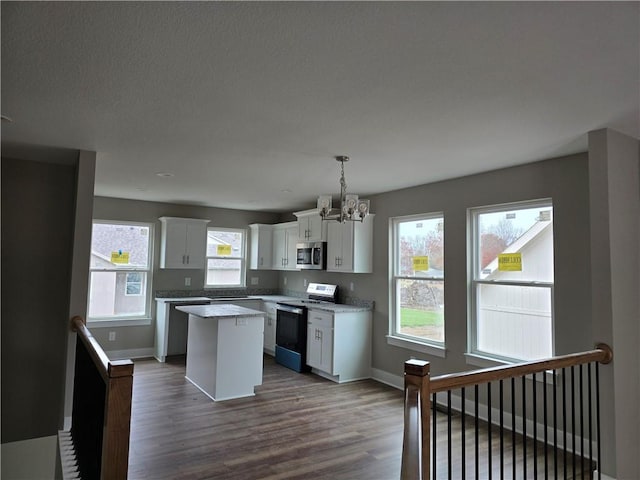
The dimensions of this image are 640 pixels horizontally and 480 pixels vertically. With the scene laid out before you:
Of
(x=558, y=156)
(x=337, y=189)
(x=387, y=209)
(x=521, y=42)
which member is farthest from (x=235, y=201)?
(x=521, y=42)

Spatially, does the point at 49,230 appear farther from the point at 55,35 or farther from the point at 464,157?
the point at 464,157

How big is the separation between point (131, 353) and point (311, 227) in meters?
3.44

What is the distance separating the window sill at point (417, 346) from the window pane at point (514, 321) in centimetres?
47

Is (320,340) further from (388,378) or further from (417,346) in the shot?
(417,346)

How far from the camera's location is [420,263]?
5055 millimetres

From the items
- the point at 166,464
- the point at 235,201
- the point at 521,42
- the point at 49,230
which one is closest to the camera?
the point at 521,42

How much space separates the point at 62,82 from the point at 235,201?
4360 mm

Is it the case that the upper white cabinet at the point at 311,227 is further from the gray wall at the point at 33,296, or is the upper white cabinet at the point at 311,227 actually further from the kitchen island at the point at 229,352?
the gray wall at the point at 33,296

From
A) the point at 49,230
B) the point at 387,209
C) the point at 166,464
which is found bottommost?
the point at 166,464

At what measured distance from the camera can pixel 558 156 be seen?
3613mm

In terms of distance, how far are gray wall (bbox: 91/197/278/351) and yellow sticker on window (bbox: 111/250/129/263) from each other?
0.42 m

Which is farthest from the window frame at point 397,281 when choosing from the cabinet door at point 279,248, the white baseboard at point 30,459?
the white baseboard at point 30,459

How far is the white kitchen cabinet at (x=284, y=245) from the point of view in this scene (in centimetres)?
718

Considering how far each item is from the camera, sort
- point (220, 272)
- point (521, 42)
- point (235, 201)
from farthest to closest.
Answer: point (220, 272)
point (235, 201)
point (521, 42)
